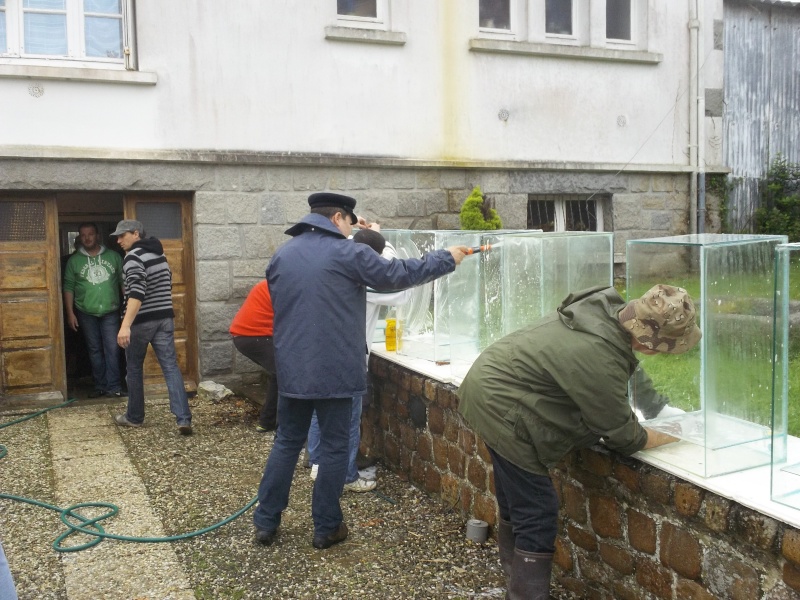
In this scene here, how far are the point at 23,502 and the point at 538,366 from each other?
150 inches

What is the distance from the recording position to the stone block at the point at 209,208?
340 inches

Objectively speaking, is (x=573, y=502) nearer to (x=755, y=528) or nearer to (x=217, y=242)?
→ (x=755, y=528)

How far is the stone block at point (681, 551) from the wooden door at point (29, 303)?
22.4 feet

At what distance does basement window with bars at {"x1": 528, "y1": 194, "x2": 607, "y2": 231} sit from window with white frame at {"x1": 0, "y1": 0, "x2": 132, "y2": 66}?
490 centimetres

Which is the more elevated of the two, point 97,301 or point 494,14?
point 494,14

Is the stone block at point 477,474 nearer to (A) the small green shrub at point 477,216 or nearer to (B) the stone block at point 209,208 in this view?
(A) the small green shrub at point 477,216

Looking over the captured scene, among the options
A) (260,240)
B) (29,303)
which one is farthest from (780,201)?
(29,303)

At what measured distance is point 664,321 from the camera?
3.19m

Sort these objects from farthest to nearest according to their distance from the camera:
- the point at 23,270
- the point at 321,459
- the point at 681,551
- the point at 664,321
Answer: the point at 23,270
the point at 321,459
the point at 681,551
the point at 664,321

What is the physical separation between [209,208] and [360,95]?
2.03 meters

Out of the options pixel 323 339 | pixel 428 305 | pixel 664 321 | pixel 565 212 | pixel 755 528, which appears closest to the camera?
pixel 755 528

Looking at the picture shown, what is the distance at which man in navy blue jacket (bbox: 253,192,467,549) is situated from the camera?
4504mm

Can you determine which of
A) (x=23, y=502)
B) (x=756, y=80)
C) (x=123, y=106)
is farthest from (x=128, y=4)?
(x=756, y=80)

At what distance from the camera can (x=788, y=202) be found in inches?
430
